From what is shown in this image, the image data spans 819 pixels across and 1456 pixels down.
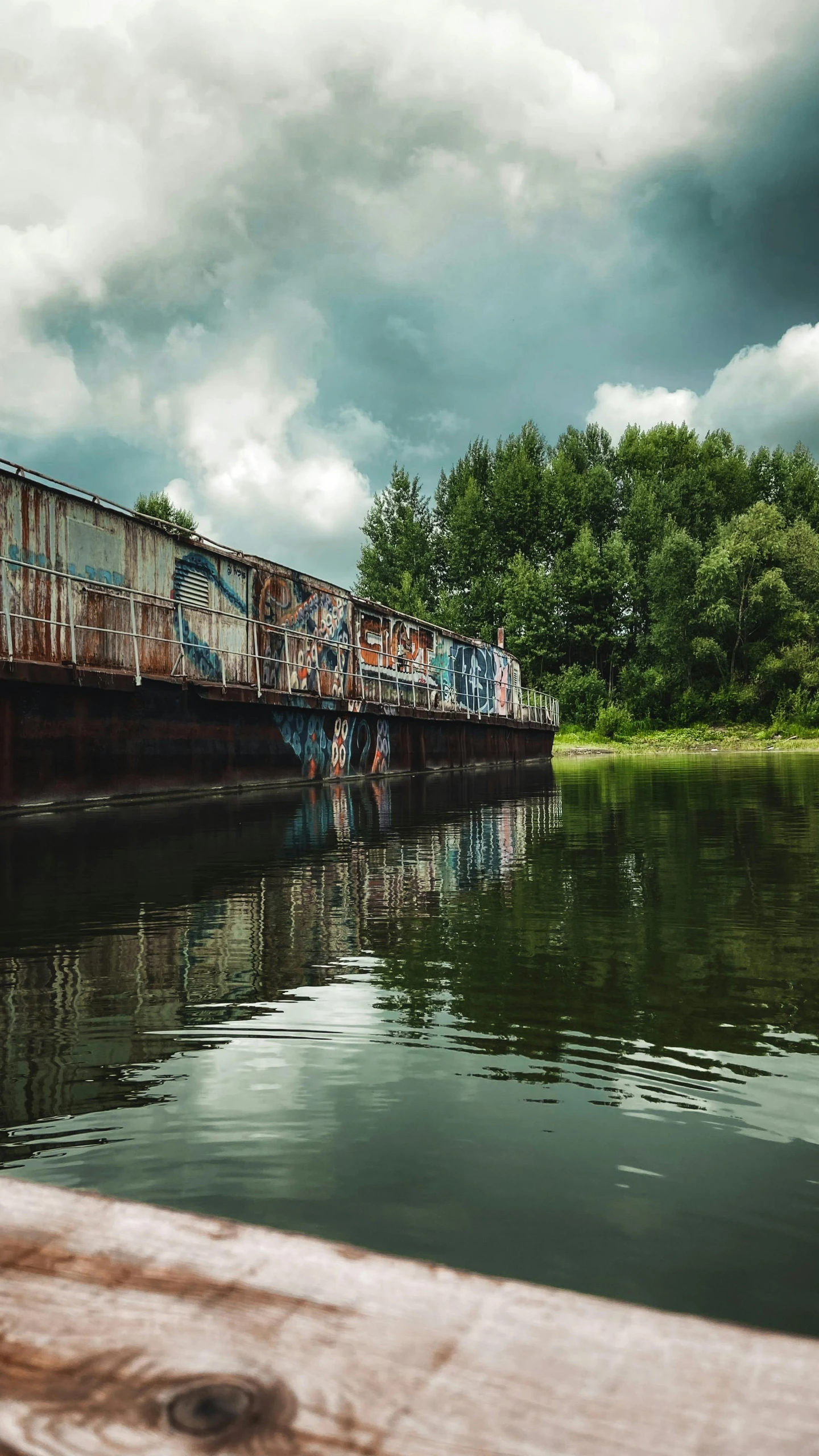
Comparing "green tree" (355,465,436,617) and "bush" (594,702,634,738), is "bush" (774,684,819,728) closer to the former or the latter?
"bush" (594,702,634,738)

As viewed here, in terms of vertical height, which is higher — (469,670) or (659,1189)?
(469,670)

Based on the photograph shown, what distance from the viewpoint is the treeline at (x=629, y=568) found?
51.7m

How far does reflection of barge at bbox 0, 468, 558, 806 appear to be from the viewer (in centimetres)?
1161

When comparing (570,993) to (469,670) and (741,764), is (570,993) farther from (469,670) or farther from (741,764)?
(469,670)

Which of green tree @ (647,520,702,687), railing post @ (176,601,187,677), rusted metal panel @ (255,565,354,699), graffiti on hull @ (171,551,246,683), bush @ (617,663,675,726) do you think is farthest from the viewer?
bush @ (617,663,675,726)

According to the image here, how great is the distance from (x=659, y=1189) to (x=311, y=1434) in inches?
52.1

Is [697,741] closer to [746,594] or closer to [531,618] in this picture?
[746,594]

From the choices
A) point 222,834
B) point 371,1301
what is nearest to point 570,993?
point 371,1301

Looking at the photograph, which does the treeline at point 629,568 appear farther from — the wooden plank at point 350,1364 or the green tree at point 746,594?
the wooden plank at point 350,1364

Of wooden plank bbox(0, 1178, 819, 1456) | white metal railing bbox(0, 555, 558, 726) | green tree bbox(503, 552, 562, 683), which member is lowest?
wooden plank bbox(0, 1178, 819, 1456)

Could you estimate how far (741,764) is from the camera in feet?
86.8

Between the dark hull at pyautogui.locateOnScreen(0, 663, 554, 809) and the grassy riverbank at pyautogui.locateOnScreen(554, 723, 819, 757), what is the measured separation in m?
28.2

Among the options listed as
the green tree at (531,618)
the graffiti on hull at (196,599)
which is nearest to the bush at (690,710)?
the green tree at (531,618)

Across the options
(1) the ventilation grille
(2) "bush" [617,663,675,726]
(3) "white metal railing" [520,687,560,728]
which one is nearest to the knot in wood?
(1) the ventilation grille
